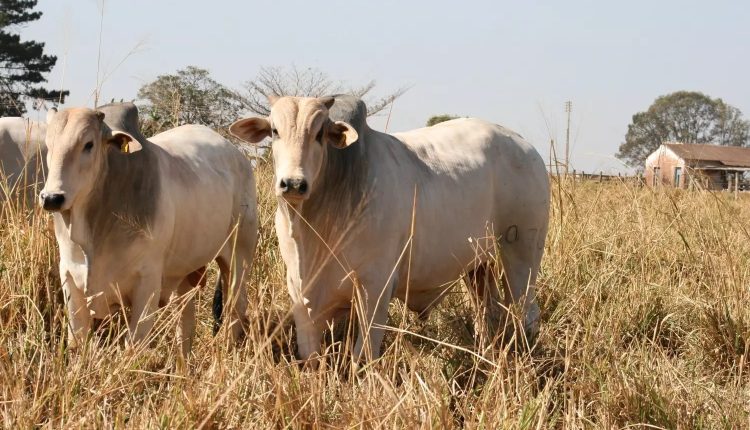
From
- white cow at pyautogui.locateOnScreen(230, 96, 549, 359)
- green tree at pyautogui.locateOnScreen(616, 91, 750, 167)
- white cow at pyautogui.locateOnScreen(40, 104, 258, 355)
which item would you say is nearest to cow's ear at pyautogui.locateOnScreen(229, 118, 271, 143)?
white cow at pyautogui.locateOnScreen(230, 96, 549, 359)

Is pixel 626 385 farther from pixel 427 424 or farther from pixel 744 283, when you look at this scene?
pixel 744 283

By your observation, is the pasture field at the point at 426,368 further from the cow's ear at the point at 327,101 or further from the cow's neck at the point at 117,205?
the cow's ear at the point at 327,101

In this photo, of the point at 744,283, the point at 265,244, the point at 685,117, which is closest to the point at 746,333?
the point at 744,283

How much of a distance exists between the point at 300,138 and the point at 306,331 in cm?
92

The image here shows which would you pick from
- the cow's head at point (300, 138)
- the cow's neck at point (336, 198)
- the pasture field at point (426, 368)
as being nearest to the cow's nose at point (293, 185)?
the cow's head at point (300, 138)

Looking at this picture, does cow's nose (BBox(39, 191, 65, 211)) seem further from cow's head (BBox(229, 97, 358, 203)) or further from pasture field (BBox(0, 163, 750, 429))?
cow's head (BBox(229, 97, 358, 203))

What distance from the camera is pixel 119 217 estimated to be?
183 inches

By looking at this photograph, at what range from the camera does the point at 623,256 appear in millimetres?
6605

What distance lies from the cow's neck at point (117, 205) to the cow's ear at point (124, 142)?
4cm

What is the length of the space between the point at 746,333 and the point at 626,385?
1.28 meters

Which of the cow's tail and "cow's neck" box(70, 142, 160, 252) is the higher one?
"cow's neck" box(70, 142, 160, 252)

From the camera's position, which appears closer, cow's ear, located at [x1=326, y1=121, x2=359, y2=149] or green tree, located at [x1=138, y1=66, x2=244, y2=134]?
cow's ear, located at [x1=326, y1=121, x2=359, y2=149]

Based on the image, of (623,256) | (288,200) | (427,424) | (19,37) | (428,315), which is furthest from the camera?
(19,37)

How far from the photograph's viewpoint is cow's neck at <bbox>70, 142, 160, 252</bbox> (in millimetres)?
4621
